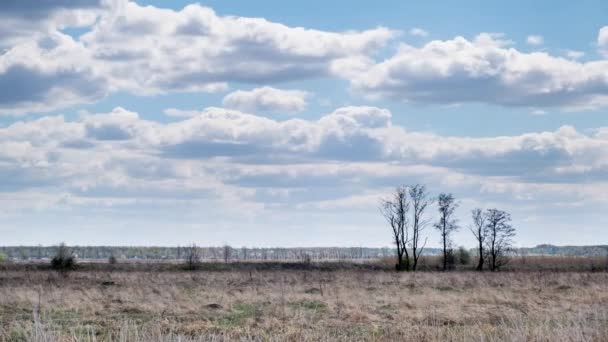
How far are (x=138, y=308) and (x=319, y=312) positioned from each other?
220 inches

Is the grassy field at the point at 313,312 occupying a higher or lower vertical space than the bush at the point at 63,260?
lower

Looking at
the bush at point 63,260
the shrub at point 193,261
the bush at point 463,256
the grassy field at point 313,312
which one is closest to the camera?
the grassy field at point 313,312

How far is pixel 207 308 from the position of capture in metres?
24.9

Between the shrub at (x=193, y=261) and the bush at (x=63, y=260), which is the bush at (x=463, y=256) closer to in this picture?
the shrub at (x=193, y=261)

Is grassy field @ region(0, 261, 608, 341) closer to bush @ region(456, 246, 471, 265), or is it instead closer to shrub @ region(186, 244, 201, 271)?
shrub @ region(186, 244, 201, 271)

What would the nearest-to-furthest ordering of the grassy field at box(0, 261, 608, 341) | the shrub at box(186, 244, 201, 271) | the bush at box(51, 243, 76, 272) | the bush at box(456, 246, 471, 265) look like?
the grassy field at box(0, 261, 608, 341), the bush at box(51, 243, 76, 272), the shrub at box(186, 244, 201, 271), the bush at box(456, 246, 471, 265)

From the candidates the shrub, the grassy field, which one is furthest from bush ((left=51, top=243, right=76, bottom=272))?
the grassy field

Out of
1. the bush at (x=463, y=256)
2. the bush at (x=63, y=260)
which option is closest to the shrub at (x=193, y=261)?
the bush at (x=63, y=260)

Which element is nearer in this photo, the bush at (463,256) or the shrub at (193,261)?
the shrub at (193,261)

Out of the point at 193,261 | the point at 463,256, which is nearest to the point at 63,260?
the point at 193,261

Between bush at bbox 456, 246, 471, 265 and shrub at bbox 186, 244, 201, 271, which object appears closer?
shrub at bbox 186, 244, 201, 271

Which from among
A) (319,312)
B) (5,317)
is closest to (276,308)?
(319,312)

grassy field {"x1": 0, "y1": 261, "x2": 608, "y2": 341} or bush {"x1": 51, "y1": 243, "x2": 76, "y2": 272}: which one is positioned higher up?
bush {"x1": 51, "y1": 243, "x2": 76, "y2": 272}

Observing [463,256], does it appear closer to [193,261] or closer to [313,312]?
[193,261]
